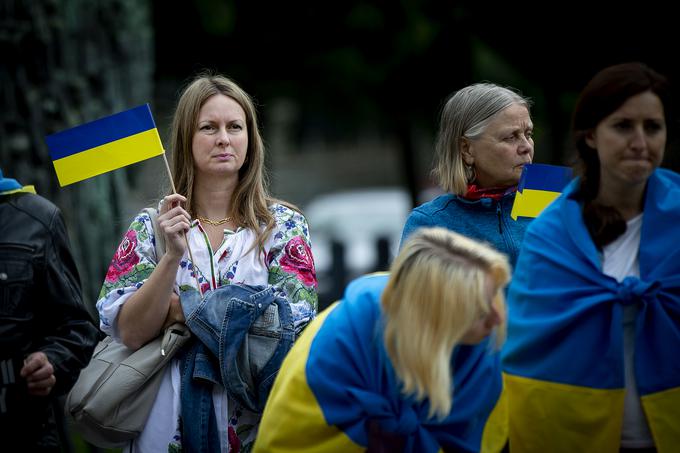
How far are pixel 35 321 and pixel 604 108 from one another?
215cm

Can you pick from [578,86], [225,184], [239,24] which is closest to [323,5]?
[239,24]

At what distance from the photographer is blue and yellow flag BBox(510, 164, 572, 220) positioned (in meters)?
4.00

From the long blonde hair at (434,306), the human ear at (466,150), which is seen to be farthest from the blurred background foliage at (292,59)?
the long blonde hair at (434,306)

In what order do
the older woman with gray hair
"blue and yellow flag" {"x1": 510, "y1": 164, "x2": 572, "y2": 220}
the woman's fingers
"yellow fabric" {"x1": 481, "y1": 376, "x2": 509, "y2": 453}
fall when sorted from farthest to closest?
the older woman with gray hair
"blue and yellow flag" {"x1": 510, "y1": 164, "x2": 572, "y2": 220}
the woman's fingers
"yellow fabric" {"x1": 481, "y1": 376, "x2": 509, "y2": 453}

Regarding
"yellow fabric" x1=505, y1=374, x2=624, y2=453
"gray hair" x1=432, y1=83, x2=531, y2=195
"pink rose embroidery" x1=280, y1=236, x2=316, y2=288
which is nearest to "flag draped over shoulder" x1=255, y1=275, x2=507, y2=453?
"yellow fabric" x1=505, y1=374, x2=624, y2=453

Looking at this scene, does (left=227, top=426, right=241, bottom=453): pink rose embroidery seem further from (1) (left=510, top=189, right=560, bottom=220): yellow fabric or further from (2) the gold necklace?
A: (1) (left=510, top=189, right=560, bottom=220): yellow fabric

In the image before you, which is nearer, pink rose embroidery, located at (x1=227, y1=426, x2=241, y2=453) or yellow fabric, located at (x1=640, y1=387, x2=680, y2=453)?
yellow fabric, located at (x1=640, y1=387, x2=680, y2=453)

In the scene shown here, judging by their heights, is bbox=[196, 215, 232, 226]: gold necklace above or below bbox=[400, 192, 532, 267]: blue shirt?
above

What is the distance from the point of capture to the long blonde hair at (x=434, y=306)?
2.84 m

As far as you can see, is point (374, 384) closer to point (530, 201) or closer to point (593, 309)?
point (593, 309)

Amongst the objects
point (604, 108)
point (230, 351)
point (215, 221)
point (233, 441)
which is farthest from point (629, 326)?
point (215, 221)

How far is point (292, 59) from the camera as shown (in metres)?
13.1

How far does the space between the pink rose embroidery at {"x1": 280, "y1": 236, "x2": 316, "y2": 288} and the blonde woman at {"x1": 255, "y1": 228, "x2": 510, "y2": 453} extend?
2.42ft

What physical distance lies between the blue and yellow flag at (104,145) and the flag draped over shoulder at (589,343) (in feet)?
5.92
